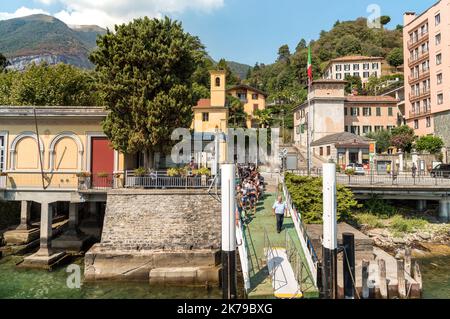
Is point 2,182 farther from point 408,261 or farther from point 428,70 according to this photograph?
point 428,70

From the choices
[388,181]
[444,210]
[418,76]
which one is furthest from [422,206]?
[418,76]

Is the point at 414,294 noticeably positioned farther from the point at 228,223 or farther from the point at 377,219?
the point at 377,219

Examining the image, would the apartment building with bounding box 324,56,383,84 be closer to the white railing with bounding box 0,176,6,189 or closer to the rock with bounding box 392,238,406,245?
the rock with bounding box 392,238,406,245

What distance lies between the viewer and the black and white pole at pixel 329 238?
37.0 ft

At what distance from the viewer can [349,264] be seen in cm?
1175

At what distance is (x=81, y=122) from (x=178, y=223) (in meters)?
9.96

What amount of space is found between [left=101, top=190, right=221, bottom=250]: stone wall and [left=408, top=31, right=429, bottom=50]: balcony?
4378 centimetres

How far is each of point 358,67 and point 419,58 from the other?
46100 mm

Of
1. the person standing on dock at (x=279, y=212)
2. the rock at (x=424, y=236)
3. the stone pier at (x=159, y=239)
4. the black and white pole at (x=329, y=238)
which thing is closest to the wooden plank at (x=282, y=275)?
the black and white pole at (x=329, y=238)

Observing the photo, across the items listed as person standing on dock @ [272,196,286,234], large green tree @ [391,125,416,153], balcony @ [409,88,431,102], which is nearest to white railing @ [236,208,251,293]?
person standing on dock @ [272,196,286,234]

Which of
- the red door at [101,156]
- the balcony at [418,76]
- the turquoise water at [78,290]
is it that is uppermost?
the balcony at [418,76]

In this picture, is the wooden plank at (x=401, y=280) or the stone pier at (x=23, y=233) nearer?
the wooden plank at (x=401, y=280)

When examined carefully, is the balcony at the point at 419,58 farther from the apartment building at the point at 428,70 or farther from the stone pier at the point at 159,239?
the stone pier at the point at 159,239

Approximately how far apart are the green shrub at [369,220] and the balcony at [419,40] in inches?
1317
